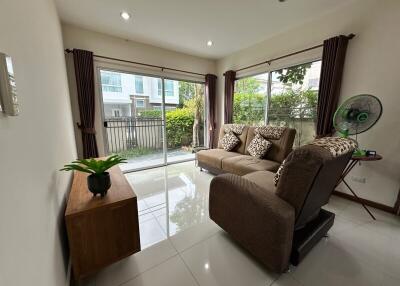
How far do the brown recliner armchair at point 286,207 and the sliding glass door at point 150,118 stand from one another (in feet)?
9.00

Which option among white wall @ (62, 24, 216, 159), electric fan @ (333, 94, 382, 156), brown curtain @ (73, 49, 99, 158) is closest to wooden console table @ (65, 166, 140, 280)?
brown curtain @ (73, 49, 99, 158)

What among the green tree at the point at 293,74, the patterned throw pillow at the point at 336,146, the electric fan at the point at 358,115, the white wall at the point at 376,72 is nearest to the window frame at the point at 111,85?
the green tree at the point at 293,74

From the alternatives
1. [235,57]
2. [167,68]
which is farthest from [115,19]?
[235,57]

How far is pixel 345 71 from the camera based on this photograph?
2.35m

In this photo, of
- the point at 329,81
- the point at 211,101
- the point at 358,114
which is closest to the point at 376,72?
the point at 329,81

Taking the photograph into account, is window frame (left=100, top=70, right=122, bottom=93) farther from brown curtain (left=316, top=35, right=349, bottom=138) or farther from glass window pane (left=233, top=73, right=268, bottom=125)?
brown curtain (left=316, top=35, right=349, bottom=138)

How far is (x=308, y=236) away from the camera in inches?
55.2

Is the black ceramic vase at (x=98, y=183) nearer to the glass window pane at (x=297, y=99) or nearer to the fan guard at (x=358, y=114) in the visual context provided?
the fan guard at (x=358, y=114)

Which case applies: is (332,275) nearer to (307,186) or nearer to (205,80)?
(307,186)

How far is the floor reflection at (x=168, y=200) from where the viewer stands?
6.14 ft

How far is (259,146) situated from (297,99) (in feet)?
3.62

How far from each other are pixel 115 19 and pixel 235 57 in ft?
8.28

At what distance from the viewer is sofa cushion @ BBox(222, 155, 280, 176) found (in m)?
2.44

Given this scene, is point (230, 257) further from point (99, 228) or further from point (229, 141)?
point (229, 141)
